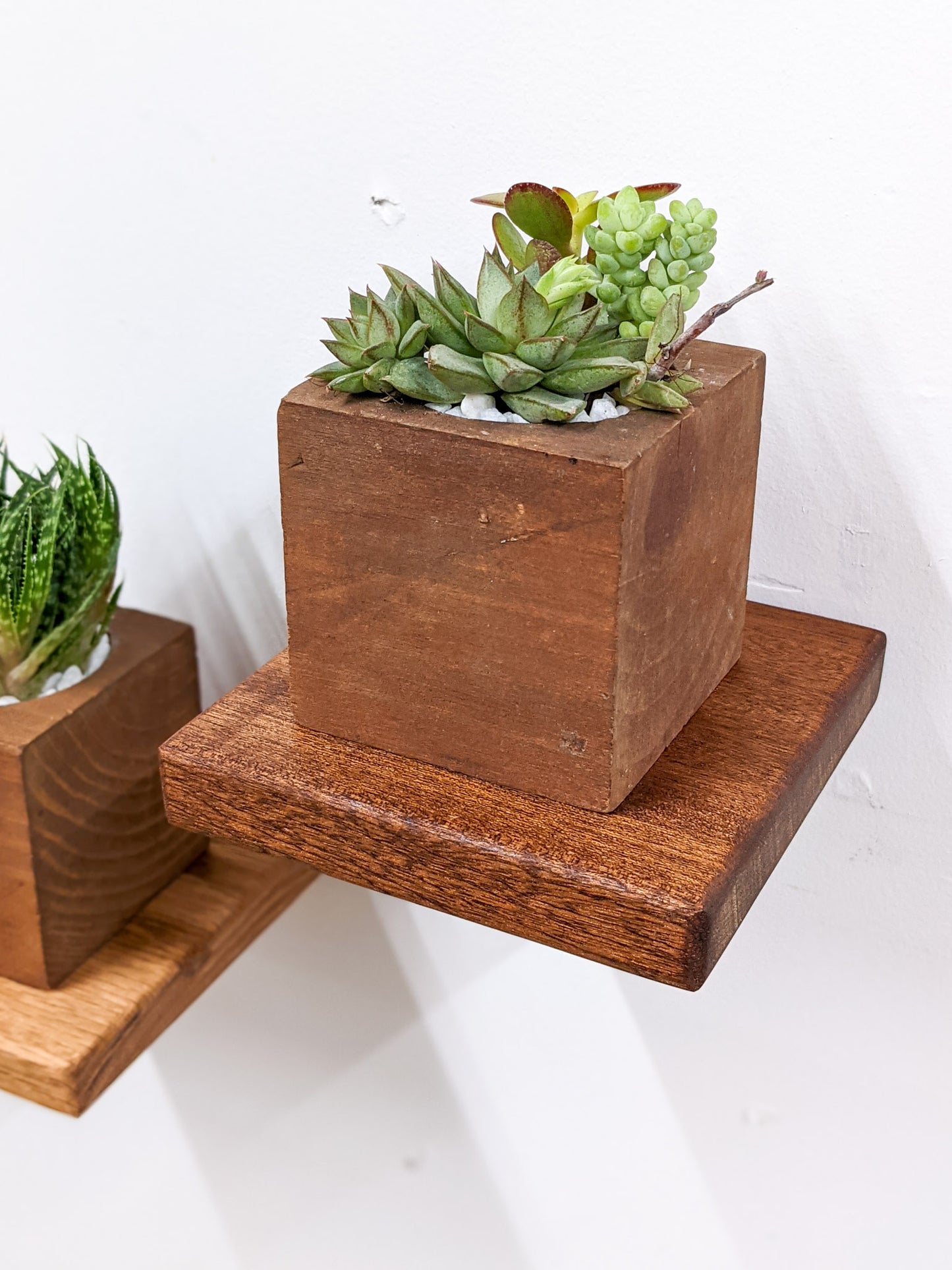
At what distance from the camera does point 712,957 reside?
0.37 metres

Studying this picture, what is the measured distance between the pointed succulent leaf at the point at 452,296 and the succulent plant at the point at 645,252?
43 mm

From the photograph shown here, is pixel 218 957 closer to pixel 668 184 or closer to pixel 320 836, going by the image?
pixel 320 836

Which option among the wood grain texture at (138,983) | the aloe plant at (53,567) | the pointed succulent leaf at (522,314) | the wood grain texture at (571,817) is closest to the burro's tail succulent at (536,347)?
the pointed succulent leaf at (522,314)

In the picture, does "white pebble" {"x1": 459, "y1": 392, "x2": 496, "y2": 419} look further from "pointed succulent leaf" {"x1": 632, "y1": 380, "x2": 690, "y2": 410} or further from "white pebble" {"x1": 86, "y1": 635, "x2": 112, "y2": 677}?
"white pebble" {"x1": 86, "y1": 635, "x2": 112, "y2": 677}

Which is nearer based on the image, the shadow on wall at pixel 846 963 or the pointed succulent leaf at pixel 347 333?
the pointed succulent leaf at pixel 347 333

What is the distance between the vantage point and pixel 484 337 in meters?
0.38

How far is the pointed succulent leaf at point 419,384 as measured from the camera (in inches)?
15.1

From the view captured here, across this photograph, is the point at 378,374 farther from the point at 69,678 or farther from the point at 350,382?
the point at 69,678

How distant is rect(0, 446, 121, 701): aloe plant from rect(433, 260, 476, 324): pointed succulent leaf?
0.23m

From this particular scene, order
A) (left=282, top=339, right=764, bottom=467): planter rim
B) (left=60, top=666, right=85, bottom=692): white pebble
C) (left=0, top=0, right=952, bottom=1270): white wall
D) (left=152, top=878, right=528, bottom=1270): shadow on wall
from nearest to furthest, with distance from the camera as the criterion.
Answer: (left=282, top=339, right=764, bottom=467): planter rim, (left=0, top=0, right=952, bottom=1270): white wall, (left=60, top=666, right=85, bottom=692): white pebble, (left=152, top=878, right=528, bottom=1270): shadow on wall

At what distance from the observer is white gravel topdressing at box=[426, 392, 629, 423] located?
1.26 feet

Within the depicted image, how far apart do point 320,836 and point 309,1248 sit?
47 cm

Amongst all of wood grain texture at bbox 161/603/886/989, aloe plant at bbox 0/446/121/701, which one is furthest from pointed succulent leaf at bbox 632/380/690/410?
aloe plant at bbox 0/446/121/701

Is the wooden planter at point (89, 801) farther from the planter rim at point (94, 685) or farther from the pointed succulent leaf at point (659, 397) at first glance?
the pointed succulent leaf at point (659, 397)
